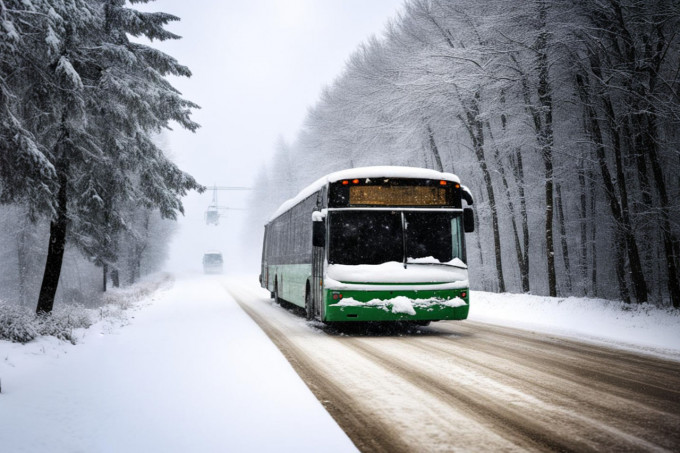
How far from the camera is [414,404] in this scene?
5.08m

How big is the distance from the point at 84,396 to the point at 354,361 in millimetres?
3723

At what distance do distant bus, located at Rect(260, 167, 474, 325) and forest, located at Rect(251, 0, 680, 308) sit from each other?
5704mm

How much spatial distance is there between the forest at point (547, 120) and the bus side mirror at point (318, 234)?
7944 millimetres

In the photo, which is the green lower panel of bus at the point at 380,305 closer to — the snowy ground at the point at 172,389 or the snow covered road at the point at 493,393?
the snow covered road at the point at 493,393

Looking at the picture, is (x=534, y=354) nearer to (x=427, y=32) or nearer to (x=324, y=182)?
(x=324, y=182)

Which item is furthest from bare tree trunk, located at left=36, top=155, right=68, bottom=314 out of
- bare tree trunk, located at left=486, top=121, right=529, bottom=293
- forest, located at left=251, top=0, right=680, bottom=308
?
bare tree trunk, located at left=486, top=121, right=529, bottom=293

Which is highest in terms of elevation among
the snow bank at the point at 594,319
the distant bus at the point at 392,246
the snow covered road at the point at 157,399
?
the distant bus at the point at 392,246

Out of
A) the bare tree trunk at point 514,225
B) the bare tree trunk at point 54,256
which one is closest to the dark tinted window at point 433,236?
the bare tree trunk at point 54,256

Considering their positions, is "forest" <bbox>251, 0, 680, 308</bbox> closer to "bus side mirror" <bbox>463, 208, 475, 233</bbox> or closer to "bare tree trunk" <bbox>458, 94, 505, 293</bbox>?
"bare tree trunk" <bbox>458, 94, 505, 293</bbox>

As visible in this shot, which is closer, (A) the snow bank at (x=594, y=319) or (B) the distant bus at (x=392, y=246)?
(A) the snow bank at (x=594, y=319)

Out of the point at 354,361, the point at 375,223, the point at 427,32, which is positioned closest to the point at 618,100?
the point at 427,32

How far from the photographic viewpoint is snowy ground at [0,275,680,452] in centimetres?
404

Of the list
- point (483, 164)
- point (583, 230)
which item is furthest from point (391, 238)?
point (583, 230)

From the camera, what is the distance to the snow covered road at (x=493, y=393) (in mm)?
4023
